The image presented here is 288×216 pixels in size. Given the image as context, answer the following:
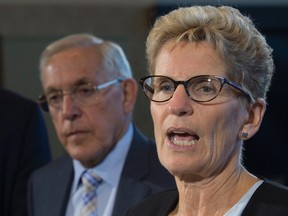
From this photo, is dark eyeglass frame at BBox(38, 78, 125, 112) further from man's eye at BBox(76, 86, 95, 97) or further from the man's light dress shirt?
the man's light dress shirt

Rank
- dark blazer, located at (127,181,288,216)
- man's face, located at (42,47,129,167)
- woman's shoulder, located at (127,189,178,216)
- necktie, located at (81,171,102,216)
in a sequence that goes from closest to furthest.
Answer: dark blazer, located at (127,181,288,216)
woman's shoulder, located at (127,189,178,216)
necktie, located at (81,171,102,216)
man's face, located at (42,47,129,167)

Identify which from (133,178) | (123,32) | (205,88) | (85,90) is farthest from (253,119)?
(123,32)

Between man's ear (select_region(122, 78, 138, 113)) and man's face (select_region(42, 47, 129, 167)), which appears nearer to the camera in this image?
man's face (select_region(42, 47, 129, 167))

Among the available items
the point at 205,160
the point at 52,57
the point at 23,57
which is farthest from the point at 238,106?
the point at 23,57

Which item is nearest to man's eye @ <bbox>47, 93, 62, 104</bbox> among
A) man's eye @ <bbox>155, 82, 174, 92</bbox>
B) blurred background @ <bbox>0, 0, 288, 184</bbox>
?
man's eye @ <bbox>155, 82, 174, 92</bbox>

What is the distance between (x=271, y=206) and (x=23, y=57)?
9.81 feet

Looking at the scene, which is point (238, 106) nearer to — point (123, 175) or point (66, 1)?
point (123, 175)

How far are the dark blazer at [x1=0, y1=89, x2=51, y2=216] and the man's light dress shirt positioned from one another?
330mm

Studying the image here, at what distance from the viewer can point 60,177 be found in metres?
3.23

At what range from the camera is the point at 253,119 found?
2021 millimetres

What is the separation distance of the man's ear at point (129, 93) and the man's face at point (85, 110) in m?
0.03

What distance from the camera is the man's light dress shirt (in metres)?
3.01

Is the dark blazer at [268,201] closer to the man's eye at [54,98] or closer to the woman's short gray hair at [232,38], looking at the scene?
the woman's short gray hair at [232,38]

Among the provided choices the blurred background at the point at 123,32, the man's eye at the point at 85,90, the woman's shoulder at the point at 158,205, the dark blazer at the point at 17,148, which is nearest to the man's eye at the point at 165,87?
the woman's shoulder at the point at 158,205
